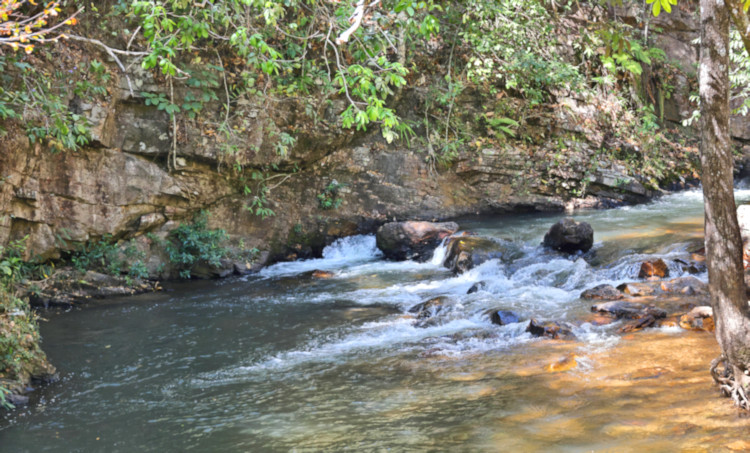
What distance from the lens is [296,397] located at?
17.5 feet

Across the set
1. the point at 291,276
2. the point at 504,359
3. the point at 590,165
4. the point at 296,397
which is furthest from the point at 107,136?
the point at 590,165

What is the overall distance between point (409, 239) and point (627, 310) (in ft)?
19.3

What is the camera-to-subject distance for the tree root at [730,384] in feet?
13.6

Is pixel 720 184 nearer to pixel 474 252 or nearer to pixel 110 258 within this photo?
pixel 474 252

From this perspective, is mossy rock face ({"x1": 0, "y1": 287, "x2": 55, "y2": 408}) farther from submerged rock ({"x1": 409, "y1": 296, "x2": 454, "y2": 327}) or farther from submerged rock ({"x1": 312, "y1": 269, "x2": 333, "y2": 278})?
submerged rock ({"x1": 312, "y1": 269, "x2": 333, "y2": 278})

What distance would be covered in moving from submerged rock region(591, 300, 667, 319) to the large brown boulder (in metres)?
5.13

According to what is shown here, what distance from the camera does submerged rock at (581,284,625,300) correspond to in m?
7.91

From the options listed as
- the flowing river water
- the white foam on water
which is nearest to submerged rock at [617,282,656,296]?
the flowing river water

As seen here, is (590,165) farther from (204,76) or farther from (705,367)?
(705,367)

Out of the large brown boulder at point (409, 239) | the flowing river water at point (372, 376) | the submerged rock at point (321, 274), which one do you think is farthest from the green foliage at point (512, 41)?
the submerged rock at point (321, 274)

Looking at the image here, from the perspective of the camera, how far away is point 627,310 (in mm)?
6973

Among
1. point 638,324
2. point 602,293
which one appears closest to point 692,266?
point 602,293

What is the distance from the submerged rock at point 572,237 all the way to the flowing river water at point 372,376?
723 millimetres

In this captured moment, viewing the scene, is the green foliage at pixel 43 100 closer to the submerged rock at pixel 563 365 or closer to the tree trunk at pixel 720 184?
the submerged rock at pixel 563 365
